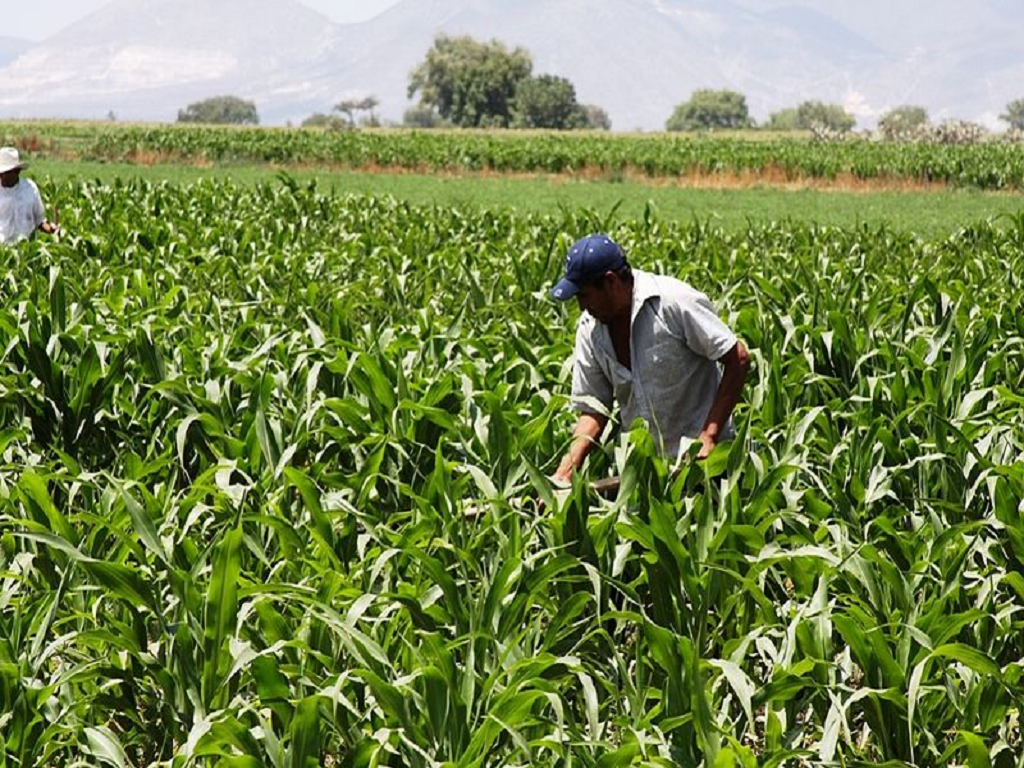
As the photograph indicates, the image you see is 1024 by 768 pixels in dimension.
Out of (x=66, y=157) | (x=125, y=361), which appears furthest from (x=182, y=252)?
(x=66, y=157)

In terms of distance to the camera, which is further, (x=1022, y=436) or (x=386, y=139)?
(x=386, y=139)

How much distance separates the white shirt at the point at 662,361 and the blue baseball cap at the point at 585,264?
34 cm

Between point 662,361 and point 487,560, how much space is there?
4.45 ft

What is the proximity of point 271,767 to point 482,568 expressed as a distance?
1.22m

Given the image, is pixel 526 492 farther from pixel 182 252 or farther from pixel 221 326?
pixel 182 252

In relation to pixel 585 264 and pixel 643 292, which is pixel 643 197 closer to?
pixel 643 292

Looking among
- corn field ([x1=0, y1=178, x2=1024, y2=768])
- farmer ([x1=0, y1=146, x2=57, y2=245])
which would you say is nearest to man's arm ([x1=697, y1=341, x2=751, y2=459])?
corn field ([x1=0, y1=178, x2=1024, y2=768])

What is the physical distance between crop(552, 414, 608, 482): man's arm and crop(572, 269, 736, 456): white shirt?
9 cm

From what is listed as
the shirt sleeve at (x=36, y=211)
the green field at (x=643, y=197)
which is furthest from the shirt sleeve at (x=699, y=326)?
the green field at (x=643, y=197)

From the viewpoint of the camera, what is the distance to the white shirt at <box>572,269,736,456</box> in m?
4.93

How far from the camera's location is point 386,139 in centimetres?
5250

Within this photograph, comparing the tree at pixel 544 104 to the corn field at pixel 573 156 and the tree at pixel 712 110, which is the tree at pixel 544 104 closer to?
the tree at pixel 712 110

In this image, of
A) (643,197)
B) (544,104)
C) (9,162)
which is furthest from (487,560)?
(544,104)

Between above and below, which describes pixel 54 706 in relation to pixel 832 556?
below
